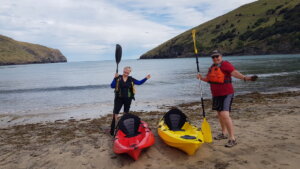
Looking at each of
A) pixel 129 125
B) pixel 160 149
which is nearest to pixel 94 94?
pixel 129 125

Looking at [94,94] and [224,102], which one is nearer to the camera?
[224,102]

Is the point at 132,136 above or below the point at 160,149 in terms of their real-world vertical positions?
above

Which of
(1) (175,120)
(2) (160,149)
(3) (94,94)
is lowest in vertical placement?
(3) (94,94)

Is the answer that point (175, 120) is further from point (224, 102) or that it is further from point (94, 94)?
point (94, 94)

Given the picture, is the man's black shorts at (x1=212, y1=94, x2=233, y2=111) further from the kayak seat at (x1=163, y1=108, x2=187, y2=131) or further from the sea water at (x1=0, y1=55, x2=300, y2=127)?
the sea water at (x1=0, y1=55, x2=300, y2=127)

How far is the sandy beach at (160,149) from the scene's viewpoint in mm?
5887

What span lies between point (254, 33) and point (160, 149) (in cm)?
10207

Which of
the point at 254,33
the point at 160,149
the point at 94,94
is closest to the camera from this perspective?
the point at 160,149

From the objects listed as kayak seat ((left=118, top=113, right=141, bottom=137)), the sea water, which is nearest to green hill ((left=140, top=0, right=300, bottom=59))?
the sea water

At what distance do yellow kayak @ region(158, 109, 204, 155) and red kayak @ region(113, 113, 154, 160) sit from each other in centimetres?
46

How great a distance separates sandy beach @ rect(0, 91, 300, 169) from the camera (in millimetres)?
5887

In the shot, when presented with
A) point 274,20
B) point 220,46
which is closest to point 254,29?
point 274,20

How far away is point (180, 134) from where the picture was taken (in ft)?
23.8

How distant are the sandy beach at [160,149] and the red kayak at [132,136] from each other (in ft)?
1.00
